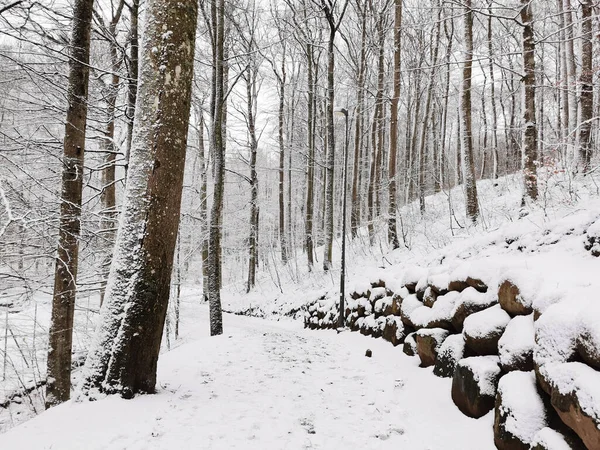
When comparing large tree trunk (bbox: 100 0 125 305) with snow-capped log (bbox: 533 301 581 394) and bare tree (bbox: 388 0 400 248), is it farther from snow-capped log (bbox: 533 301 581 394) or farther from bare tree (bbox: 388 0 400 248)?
bare tree (bbox: 388 0 400 248)

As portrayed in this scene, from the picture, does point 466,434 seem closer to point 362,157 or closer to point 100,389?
point 100,389

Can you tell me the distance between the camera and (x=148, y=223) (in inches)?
130

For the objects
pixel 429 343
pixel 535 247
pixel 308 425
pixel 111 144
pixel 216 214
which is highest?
pixel 111 144

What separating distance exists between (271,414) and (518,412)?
6.43 feet

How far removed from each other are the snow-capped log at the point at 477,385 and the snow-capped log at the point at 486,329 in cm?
12

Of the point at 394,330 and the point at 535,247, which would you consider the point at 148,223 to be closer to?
the point at 394,330

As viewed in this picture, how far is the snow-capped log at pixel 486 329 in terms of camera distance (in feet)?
9.52

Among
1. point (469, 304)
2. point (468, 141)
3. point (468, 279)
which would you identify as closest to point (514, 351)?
point (469, 304)

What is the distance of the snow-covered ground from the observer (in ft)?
8.49

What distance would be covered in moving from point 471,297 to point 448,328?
0.68 meters

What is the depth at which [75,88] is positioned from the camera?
4824 millimetres

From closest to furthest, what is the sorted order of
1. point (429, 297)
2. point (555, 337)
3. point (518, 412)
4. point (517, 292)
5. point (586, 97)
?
point (555, 337) < point (518, 412) < point (517, 292) < point (429, 297) < point (586, 97)

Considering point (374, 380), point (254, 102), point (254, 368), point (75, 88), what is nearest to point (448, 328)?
point (374, 380)

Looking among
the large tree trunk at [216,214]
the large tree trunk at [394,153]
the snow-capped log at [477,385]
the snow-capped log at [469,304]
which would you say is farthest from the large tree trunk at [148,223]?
the large tree trunk at [394,153]
